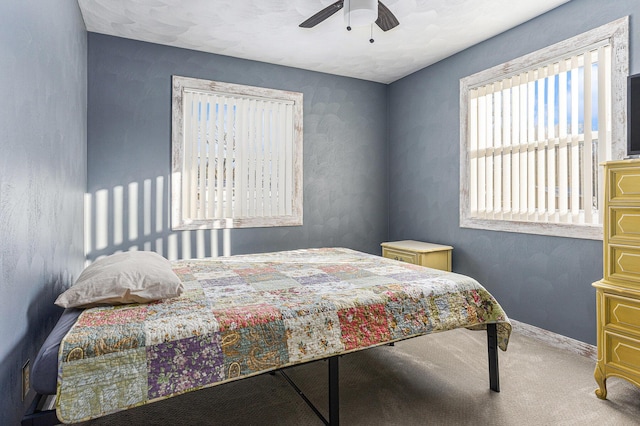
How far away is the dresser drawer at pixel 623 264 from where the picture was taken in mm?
2078

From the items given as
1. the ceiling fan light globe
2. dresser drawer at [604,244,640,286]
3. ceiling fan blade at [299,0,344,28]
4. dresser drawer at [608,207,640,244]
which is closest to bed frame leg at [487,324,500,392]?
dresser drawer at [604,244,640,286]

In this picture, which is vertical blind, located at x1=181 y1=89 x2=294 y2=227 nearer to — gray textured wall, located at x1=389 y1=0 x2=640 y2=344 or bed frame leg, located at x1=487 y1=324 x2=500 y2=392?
gray textured wall, located at x1=389 y1=0 x2=640 y2=344

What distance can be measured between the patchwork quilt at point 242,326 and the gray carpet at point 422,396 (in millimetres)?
408

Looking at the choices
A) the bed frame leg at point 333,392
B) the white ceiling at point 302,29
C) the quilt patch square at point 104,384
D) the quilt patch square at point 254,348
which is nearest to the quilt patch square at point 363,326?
the bed frame leg at point 333,392

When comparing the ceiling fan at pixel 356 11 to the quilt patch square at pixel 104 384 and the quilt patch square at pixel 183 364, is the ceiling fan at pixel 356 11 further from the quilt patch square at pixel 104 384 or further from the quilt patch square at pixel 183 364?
the quilt patch square at pixel 104 384

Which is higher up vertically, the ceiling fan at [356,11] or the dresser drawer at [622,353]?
the ceiling fan at [356,11]

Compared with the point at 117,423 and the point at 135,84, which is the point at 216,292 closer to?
the point at 117,423

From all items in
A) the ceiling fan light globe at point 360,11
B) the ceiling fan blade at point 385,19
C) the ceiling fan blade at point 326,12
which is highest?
the ceiling fan blade at point 326,12

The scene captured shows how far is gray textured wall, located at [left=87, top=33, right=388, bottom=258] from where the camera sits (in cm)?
353

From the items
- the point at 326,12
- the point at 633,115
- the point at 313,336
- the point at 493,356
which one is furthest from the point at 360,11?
the point at 493,356

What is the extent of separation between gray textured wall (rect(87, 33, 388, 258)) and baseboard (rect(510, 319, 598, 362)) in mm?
2098

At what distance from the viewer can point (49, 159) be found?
2.00 meters

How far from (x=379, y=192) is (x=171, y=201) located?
9.04ft

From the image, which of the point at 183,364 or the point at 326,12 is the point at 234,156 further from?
the point at 183,364
